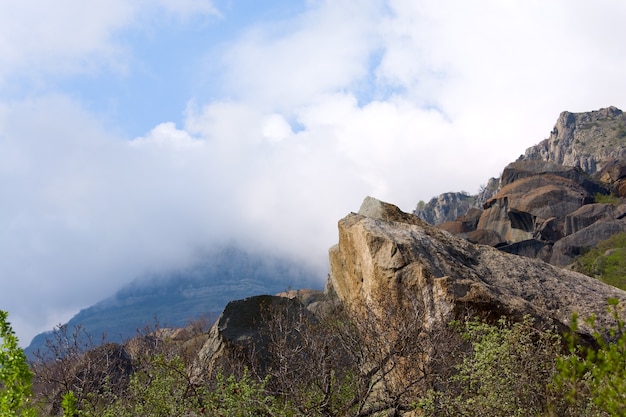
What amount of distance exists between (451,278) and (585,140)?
162 metres

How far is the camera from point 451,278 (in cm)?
1495

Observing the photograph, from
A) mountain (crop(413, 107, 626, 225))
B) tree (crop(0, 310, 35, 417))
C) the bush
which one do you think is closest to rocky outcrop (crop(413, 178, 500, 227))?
mountain (crop(413, 107, 626, 225))

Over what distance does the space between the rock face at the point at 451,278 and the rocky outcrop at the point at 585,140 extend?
131 meters

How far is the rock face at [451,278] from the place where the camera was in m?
14.5

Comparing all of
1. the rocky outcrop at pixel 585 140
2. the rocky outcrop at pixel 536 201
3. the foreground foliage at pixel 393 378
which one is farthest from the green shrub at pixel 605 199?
the foreground foliage at pixel 393 378

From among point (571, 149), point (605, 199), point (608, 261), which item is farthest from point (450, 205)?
point (608, 261)

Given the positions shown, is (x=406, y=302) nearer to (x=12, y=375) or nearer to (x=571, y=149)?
(x=12, y=375)

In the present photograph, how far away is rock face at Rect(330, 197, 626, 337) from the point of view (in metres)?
14.5

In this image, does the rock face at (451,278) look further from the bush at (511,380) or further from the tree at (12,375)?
the tree at (12,375)

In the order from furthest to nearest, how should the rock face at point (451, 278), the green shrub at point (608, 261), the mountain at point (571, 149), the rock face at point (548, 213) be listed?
the mountain at point (571, 149) → the rock face at point (548, 213) → the green shrub at point (608, 261) → the rock face at point (451, 278)

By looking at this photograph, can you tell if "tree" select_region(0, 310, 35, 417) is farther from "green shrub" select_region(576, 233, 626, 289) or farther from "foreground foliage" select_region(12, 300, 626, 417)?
"green shrub" select_region(576, 233, 626, 289)

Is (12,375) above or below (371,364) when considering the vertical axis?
above

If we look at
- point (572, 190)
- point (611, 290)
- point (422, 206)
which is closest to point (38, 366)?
point (611, 290)

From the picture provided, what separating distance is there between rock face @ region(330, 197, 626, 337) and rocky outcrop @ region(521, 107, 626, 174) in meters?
131
